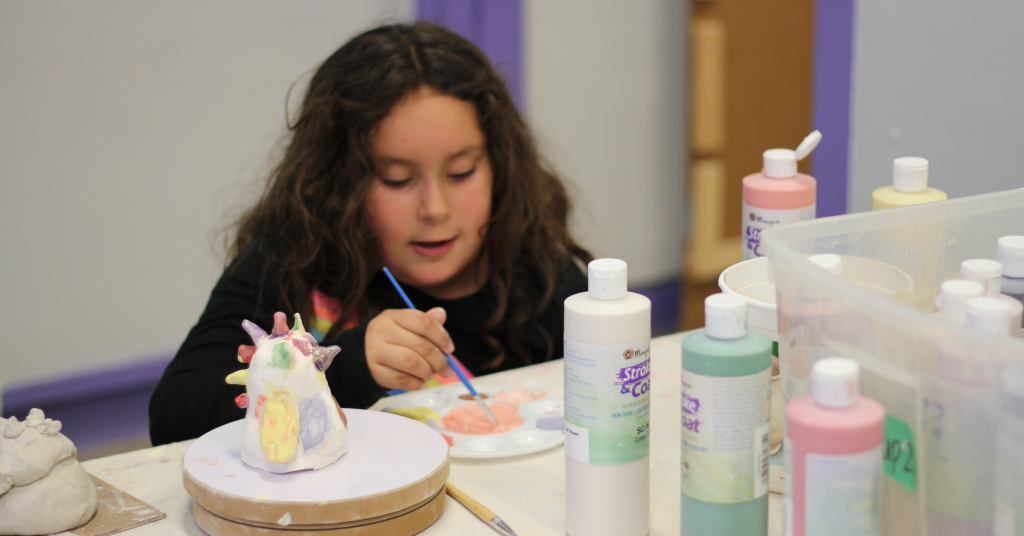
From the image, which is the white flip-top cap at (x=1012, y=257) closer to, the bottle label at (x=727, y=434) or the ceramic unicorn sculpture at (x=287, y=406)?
the bottle label at (x=727, y=434)

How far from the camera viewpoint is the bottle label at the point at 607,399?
553 mm

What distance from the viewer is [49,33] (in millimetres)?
1751

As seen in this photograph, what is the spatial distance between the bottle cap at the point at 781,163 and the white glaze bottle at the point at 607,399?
0.30m

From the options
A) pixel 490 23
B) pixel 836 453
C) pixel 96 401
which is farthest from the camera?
pixel 490 23

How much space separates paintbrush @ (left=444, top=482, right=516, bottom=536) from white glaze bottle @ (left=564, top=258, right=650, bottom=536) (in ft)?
0.21

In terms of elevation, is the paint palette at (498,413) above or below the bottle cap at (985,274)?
below

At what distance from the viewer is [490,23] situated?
2.10 m

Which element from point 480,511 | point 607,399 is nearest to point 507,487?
point 480,511

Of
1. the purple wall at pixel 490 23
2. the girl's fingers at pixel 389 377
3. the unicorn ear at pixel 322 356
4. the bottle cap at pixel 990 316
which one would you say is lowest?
the girl's fingers at pixel 389 377

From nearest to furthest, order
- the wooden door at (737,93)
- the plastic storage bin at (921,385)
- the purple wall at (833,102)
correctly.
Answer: the plastic storage bin at (921,385) < the purple wall at (833,102) < the wooden door at (737,93)

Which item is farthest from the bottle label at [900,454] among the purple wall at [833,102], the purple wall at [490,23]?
the purple wall at [490,23]

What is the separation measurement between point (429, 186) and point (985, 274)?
2.24ft

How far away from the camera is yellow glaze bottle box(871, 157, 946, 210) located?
29.3 inches

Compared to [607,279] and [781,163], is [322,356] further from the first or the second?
[781,163]
